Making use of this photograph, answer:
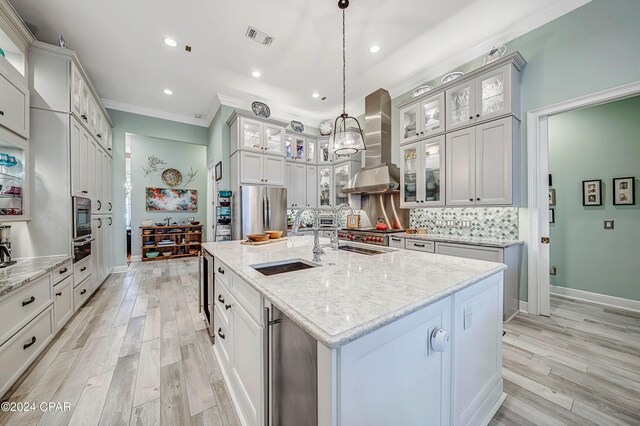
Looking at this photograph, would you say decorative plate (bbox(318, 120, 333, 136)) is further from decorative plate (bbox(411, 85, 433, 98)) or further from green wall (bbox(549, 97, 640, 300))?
green wall (bbox(549, 97, 640, 300))

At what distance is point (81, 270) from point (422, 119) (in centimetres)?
503

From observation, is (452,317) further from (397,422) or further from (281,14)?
(281,14)

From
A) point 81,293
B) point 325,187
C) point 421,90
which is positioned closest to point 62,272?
point 81,293

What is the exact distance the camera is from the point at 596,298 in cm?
304

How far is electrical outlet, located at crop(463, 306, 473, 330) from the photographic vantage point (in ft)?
3.86

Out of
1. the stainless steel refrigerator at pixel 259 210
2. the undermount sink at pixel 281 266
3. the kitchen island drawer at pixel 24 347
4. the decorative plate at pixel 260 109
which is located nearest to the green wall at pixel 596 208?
the undermount sink at pixel 281 266

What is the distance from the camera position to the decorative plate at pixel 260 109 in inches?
180

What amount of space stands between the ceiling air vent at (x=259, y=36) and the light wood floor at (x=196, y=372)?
3.46 meters

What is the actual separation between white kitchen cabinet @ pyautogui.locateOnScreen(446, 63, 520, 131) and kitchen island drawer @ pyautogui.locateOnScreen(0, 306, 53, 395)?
4.72m

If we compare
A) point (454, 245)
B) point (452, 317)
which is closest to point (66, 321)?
point (452, 317)

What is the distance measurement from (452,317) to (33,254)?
150 inches

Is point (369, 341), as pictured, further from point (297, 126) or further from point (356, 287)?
Result: point (297, 126)

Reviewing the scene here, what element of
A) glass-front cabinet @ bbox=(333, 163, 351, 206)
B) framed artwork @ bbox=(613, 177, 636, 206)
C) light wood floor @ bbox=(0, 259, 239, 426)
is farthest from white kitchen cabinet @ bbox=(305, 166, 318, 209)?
framed artwork @ bbox=(613, 177, 636, 206)

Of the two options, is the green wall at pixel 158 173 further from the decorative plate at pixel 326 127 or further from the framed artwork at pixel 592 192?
the framed artwork at pixel 592 192
